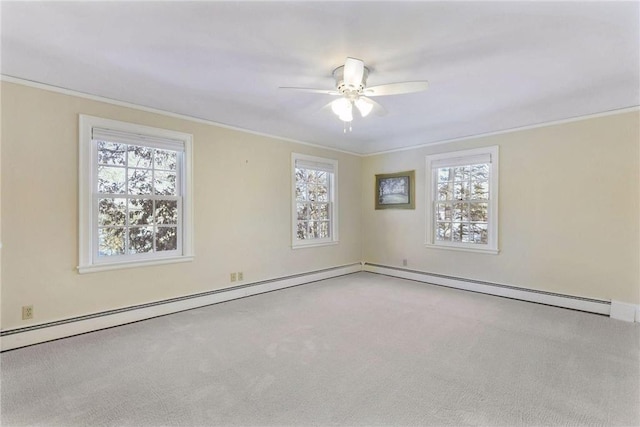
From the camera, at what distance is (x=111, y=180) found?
3297mm

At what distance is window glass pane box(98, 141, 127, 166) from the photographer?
3236 millimetres

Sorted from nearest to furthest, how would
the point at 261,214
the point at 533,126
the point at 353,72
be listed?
the point at 353,72 → the point at 533,126 → the point at 261,214

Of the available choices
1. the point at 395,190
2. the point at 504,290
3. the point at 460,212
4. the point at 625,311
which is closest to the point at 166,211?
the point at 395,190

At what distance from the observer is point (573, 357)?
8.20ft

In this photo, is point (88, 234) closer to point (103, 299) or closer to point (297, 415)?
point (103, 299)

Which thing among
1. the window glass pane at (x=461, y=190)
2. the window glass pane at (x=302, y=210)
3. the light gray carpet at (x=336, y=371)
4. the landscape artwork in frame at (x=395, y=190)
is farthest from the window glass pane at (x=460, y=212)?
the window glass pane at (x=302, y=210)

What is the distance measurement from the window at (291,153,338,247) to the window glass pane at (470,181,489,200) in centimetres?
224

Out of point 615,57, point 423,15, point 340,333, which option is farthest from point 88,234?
point 615,57

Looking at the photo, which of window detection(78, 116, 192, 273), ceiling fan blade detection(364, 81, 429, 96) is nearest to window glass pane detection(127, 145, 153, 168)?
window detection(78, 116, 192, 273)

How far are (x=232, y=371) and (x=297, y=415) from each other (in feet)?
2.30

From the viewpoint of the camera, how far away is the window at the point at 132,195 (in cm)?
311

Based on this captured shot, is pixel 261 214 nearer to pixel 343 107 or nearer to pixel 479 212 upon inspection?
pixel 343 107

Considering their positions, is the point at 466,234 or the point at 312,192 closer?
the point at 466,234

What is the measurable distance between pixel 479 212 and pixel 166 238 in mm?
4306
